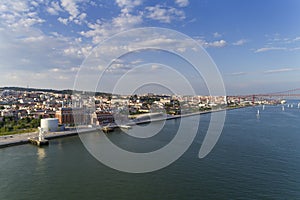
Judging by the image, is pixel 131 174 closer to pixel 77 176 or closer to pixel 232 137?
pixel 77 176

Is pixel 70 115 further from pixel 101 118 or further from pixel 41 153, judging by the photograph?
pixel 41 153

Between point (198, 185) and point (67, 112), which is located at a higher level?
point (67, 112)

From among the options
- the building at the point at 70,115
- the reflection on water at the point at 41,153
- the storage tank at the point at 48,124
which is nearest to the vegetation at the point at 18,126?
the storage tank at the point at 48,124

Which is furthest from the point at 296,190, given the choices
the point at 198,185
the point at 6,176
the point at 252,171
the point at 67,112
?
the point at 67,112

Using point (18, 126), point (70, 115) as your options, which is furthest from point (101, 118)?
point (18, 126)

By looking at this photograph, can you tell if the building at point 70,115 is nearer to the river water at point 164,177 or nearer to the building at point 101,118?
the building at point 101,118

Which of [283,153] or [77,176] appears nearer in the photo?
[77,176]

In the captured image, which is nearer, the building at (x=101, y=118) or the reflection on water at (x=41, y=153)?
the reflection on water at (x=41, y=153)

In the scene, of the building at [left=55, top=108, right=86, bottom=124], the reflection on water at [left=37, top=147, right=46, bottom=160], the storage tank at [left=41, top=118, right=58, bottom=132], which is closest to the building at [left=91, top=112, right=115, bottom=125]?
the building at [left=55, top=108, right=86, bottom=124]

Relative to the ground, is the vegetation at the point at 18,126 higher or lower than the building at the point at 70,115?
lower
